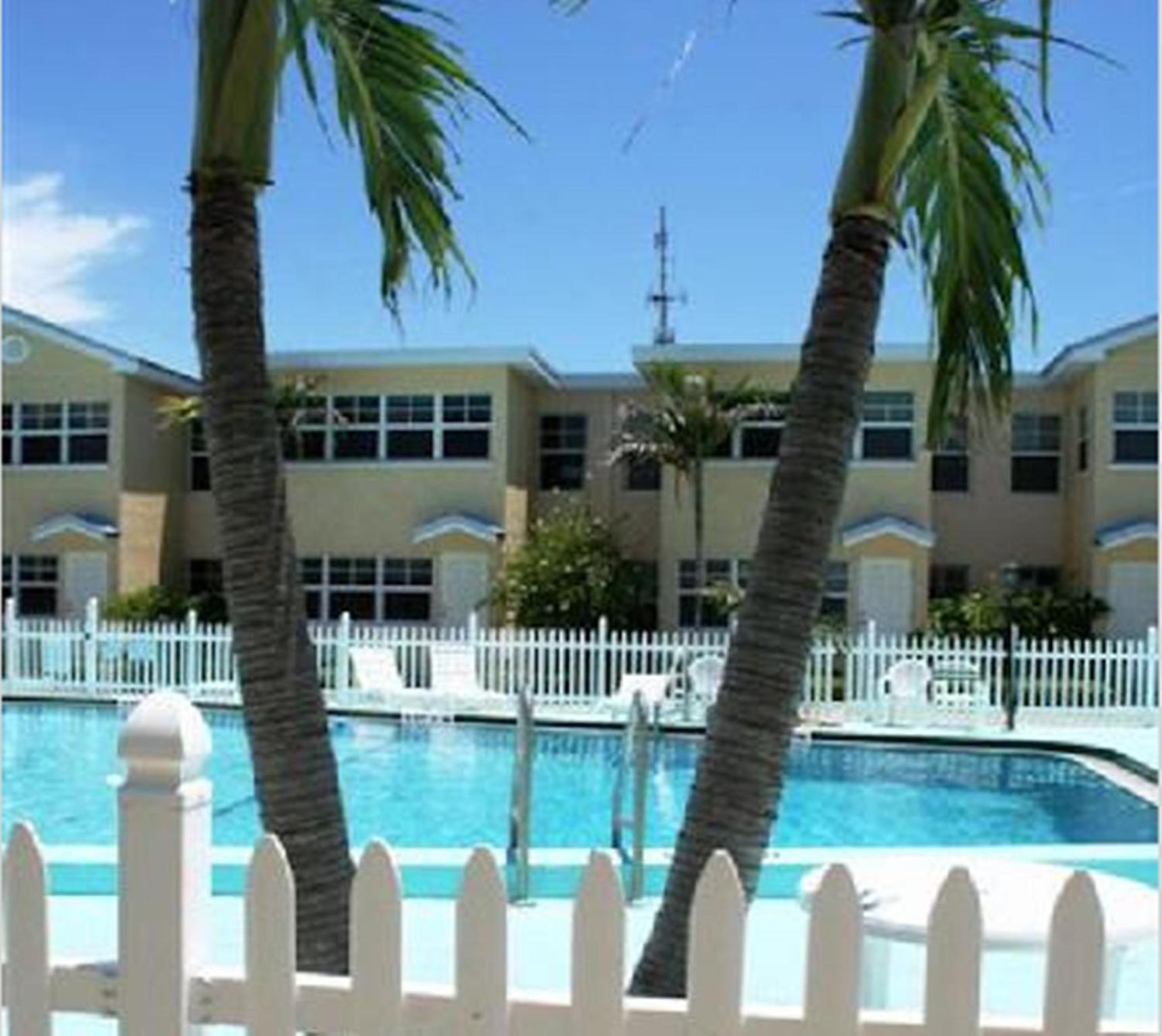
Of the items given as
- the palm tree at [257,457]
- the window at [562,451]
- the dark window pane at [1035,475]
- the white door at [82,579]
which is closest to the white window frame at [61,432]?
the white door at [82,579]

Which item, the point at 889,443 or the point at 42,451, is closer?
the point at 889,443

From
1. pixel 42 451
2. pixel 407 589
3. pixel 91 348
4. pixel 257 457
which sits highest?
pixel 91 348

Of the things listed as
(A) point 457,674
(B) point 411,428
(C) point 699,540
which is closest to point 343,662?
(A) point 457,674

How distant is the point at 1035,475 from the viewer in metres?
28.1

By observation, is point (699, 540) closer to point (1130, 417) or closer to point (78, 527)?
point (1130, 417)

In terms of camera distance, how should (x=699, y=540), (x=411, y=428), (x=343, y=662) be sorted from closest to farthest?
(x=343, y=662), (x=699, y=540), (x=411, y=428)

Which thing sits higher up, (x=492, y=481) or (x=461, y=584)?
(x=492, y=481)

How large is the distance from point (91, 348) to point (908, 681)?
17821 millimetres

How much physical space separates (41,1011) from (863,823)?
39.1 ft

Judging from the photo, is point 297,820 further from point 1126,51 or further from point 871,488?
point 871,488

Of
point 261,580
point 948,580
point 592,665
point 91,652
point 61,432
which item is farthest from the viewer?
point 61,432

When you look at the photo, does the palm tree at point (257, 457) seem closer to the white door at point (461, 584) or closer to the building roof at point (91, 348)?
the white door at point (461, 584)

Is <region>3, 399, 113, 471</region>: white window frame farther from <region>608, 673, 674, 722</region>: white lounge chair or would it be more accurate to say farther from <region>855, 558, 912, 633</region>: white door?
<region>855, 558, 912, 633</region>: white door

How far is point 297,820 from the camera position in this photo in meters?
3.71
